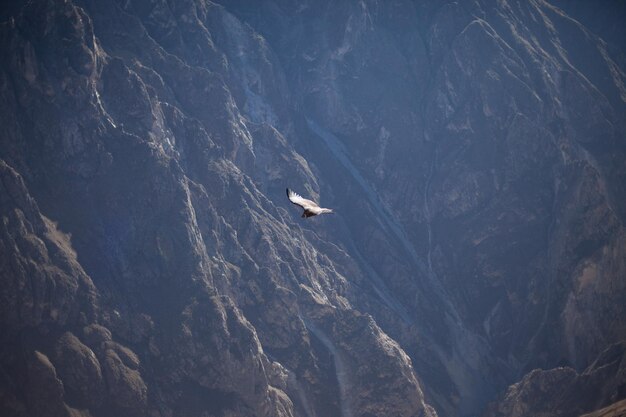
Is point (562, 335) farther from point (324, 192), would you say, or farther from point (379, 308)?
point (324, 192)

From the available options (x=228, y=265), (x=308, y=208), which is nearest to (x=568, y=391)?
(x=228, y=265)

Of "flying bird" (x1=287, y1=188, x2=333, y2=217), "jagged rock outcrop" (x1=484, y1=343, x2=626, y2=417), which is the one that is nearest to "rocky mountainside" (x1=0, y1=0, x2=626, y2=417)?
"jagged rock outcrop" (x1=484, y1=343, x2=626, y2=417)

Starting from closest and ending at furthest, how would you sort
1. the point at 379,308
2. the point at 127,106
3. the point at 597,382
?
1. the point at 597,382
2. the point at 127,106
3. the point at 379,308

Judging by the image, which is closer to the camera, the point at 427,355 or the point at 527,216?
the point at 427,355

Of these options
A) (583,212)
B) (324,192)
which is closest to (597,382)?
(583,212)

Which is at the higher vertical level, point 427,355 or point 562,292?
point 562,292

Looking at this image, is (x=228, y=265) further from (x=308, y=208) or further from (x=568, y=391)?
(x=308, y=208)

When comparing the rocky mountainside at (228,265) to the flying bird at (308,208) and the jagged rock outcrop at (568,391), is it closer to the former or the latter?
the jagged rock outcrop at (568,391)

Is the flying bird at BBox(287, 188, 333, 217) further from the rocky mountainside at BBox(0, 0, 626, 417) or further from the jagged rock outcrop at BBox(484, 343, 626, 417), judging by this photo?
the jagged rock outcrop at BBox(484, 343, 626, 417)
